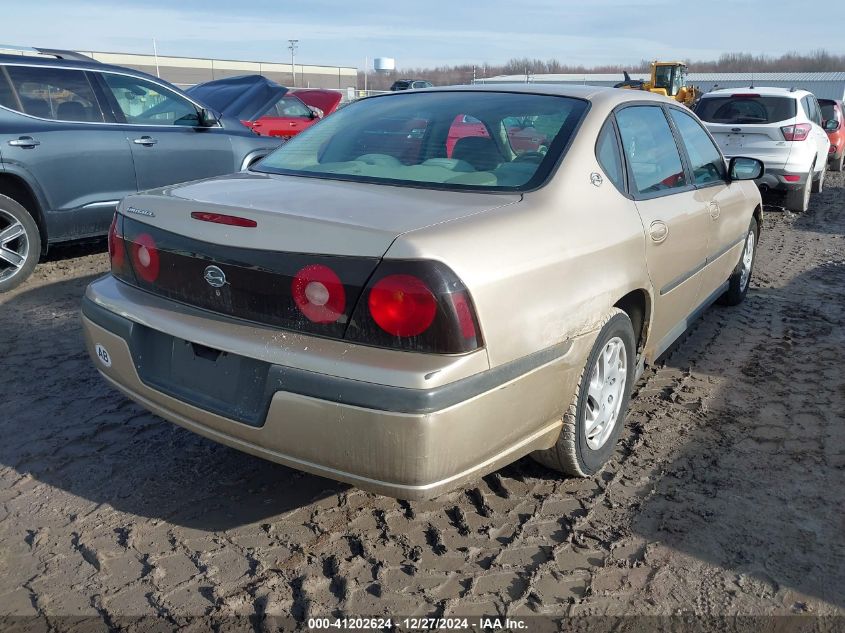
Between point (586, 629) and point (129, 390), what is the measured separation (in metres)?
1.80

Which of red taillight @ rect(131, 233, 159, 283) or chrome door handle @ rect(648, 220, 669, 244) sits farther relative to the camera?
chrome door handle @ rect(648, 220, 669, 244)

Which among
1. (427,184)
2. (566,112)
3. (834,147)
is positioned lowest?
(834,147)

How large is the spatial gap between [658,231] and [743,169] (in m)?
1.63

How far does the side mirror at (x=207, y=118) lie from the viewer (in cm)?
667

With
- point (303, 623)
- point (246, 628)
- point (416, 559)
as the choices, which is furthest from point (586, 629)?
point (246, 628)

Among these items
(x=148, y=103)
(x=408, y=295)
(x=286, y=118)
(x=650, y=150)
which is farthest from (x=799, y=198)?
(x=408, y=295)

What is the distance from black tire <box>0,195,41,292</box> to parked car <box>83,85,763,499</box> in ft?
9.64

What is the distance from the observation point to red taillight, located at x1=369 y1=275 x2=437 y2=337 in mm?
2098

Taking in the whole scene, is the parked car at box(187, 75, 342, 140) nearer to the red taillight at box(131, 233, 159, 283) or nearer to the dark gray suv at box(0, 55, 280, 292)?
the dark gray suv at box(0, 55, 280, 292)

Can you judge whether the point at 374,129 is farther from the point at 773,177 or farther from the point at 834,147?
the point at 834,147

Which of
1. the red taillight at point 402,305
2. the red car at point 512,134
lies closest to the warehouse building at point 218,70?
the red car at point 512,134

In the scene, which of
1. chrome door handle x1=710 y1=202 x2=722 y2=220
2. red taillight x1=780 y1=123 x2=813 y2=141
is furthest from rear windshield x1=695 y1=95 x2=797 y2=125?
chrome door handle x1=710 y1=202 x2=722 y2=220

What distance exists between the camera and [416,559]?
250 cm

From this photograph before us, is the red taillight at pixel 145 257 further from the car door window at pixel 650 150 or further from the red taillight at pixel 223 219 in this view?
the car door window at pixel 650 150
